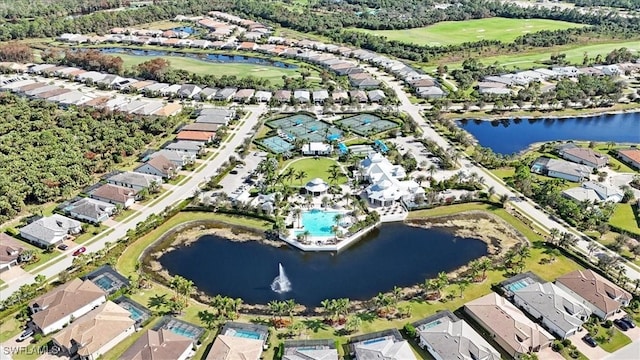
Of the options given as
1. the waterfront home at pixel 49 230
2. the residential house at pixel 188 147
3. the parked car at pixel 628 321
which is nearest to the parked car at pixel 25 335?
Result: the waterfront home at pixel 49 230

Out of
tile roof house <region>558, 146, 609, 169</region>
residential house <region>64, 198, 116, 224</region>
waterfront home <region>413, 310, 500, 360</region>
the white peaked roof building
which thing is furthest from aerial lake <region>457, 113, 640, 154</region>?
residential house <region>64, 198, 116, 224</region>

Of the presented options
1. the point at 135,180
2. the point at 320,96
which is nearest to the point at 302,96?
the point at 320,96

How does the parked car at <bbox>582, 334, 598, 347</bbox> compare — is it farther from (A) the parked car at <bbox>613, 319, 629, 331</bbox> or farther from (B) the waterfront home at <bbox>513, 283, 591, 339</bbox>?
(A) the parked car at <bbox>613, 319, 629, 331</bbox>

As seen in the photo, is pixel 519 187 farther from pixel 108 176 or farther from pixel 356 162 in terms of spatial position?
pixel 108 176

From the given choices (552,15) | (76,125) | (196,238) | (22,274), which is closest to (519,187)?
(196,238)

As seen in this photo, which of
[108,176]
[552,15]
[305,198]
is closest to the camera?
[305,198]

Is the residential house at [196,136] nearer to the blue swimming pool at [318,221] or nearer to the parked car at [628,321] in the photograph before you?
the blue swimming pool at [318,221]
